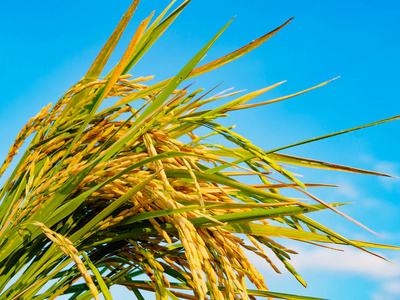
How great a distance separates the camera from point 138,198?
1.57 metres

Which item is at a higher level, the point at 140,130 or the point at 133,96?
the point at 133,96

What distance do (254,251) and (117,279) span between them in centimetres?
52

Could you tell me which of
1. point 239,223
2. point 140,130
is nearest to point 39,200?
point 140,130

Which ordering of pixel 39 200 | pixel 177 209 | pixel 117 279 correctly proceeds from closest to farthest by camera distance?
1. pixel 177 209
2. pixel 39 200
3. pixel 117 279

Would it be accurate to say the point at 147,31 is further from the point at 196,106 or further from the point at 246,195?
the point at 246,195

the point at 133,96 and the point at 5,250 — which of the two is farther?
the point at 133,96

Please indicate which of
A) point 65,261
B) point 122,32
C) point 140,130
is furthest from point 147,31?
point 65,261

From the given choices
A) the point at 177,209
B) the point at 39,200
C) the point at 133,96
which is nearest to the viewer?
the point at 177,209

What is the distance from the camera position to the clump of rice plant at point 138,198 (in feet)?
4.69

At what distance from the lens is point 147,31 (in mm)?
1806

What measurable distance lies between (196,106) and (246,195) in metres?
0.41

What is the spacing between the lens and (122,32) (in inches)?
72.4

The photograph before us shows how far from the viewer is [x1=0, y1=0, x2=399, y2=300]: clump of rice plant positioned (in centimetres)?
143

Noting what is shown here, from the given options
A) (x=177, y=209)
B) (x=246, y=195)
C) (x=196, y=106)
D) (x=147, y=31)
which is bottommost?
(x=177, y=209)
